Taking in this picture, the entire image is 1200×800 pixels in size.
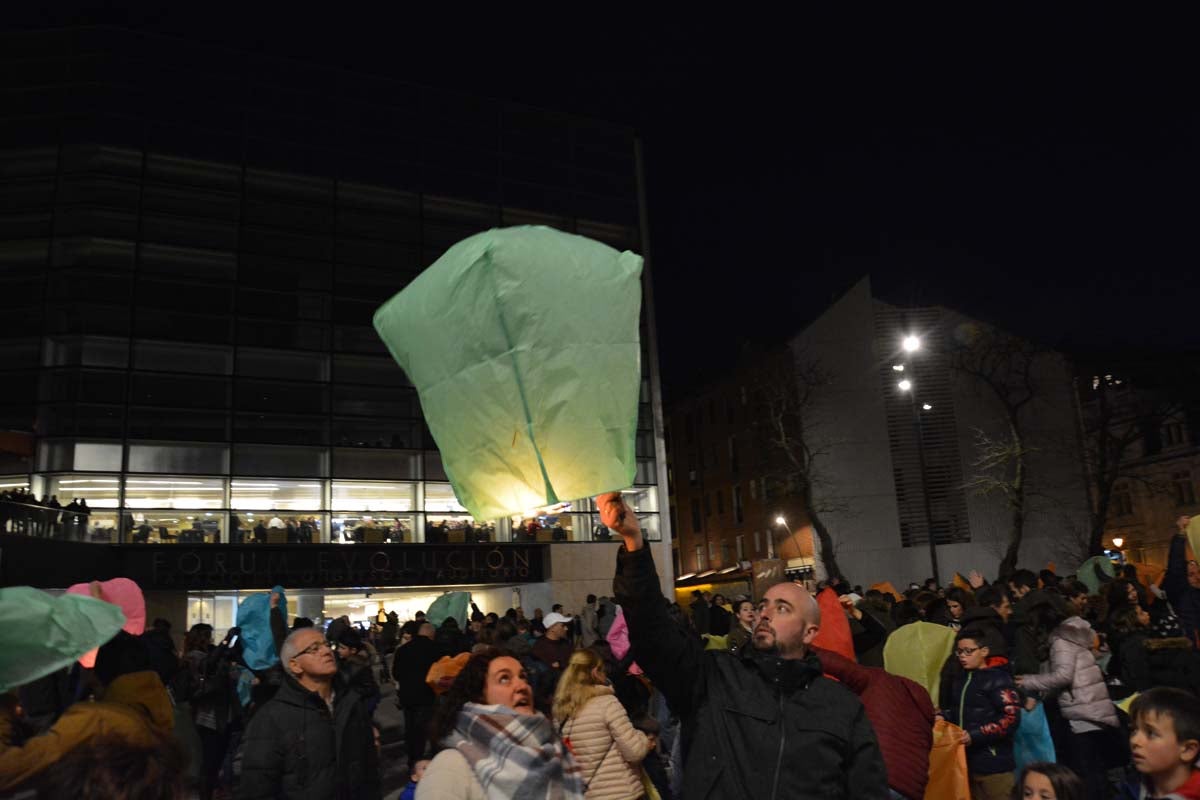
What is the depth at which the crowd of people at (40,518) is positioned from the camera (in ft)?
68.6

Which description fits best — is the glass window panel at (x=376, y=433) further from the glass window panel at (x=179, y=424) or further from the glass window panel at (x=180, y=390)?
the glass window panel at (x=180, y=390)

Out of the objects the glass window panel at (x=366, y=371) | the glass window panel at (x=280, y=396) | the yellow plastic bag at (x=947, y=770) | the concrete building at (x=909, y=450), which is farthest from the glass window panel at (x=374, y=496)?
the yellow plastic bag at (x=947, y=770)

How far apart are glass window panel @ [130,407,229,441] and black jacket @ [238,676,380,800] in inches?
1202

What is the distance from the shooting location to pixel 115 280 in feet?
111


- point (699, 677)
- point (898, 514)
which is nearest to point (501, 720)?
point (699, 677)

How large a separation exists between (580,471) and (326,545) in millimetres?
32229

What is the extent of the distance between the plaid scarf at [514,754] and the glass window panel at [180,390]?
32.9 m

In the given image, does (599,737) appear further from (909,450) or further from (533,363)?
(909,450)

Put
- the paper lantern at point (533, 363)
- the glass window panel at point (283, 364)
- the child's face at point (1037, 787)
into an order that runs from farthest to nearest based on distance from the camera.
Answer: the glass window panel at point (283, 364), the child's face at point (1037, 787), the paper lantern at point (533, 363)

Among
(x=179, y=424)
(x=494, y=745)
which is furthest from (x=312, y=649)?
(x=179, y=424)

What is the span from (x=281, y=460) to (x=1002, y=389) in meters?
28.2

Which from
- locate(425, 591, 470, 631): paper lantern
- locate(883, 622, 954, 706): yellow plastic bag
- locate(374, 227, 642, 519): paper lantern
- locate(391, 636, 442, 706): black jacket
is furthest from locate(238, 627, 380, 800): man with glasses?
locate(425, 591, 470, 631): paper lantern

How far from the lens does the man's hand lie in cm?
360

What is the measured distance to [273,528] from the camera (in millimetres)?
33875
